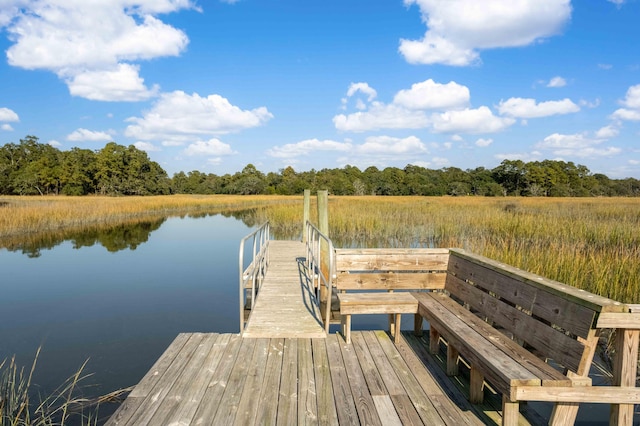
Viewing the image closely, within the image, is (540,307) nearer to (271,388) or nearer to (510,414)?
(510,414)

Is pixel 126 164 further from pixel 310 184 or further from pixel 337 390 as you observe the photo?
pixel 337 390

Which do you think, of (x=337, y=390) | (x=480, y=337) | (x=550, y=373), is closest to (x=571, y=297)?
(x=550, y=373)

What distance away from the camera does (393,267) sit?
4902 mm

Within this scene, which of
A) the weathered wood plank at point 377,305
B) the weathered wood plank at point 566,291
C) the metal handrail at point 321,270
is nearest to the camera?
the weathered wood plank at point 566,291

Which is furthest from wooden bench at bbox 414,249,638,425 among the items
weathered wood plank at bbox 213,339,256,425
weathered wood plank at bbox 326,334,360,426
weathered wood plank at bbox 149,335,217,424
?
weathered wood plank at bbox 149,335,217,424

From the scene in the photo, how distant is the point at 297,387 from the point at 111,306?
275 inches

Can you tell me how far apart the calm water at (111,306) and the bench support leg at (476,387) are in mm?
1476

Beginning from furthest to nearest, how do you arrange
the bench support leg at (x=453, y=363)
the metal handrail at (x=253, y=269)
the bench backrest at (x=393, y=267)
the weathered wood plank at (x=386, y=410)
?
the bench backrest at (x=393, y=267) → the metal handrail at (x=253, y=269) → the bench support leg at (x=453, y=363) → the weathered wood plank at (x=386, y=410)

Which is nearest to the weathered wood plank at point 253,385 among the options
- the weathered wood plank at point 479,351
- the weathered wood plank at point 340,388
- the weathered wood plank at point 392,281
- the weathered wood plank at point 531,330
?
the weathered wood plank at point 340,388

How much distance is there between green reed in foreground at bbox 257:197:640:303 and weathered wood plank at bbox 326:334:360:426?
4702 millimetres

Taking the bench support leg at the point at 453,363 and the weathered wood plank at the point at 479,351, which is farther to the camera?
the bench support leg at the point at 453,363

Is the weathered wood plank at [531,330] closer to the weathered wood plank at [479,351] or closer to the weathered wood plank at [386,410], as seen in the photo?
the weathered wood plank at [479,351]

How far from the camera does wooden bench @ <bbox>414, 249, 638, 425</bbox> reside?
2.33m

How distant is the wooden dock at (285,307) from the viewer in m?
4.46
